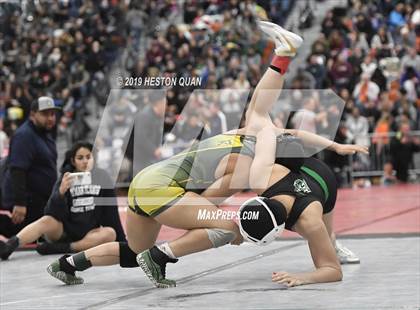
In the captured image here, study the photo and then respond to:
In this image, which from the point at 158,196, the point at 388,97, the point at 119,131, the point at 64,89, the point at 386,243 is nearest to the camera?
the point at 158,196

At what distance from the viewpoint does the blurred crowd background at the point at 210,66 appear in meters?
17.5

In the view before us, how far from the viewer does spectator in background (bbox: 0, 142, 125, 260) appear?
29.3ft

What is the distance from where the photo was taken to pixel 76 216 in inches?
358

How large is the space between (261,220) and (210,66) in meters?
14.2

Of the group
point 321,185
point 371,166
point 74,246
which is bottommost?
point 371,166

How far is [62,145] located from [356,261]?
1324 cm

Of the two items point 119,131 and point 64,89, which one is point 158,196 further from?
point 64,89

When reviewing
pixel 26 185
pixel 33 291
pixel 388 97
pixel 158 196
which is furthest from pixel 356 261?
pixel 388 97

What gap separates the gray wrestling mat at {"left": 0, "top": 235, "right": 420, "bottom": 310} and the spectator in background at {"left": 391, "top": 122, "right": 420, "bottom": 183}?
885 cm

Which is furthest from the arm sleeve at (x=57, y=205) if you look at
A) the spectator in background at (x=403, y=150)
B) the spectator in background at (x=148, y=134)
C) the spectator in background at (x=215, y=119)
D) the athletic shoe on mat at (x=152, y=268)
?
the spectator in background at (x=403, y=150)

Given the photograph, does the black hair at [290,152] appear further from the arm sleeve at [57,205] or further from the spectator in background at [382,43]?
the spectator in background at [382,43]

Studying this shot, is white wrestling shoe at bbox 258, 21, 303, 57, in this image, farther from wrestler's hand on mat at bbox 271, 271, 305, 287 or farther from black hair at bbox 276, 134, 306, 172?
wrestler's hand on mat at bbox 271, 271, 305, 287

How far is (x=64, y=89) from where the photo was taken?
2227 centimetres

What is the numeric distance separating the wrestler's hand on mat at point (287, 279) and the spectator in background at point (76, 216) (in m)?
2.76
